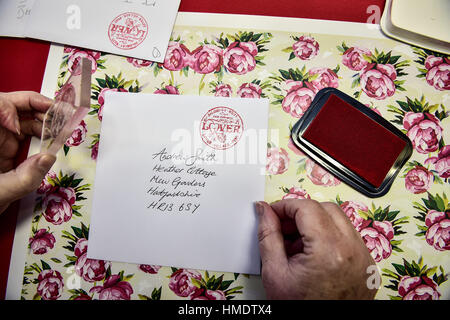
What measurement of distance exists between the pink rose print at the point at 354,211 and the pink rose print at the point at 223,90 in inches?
13.6

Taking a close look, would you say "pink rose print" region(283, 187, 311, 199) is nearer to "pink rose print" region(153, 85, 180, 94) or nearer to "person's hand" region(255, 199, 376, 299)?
"person's hand" region(255, 199, 376, 299)

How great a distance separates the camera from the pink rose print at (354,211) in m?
0.56

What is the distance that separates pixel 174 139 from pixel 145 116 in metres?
0.09

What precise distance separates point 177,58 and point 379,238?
590mm

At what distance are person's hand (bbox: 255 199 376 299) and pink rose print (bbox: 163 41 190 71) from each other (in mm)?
384

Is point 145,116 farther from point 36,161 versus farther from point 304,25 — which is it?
point 304,25

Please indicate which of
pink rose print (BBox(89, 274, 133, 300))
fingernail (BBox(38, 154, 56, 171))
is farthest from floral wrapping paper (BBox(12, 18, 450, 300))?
fingernail (BBox(38, 154, 56, 171))

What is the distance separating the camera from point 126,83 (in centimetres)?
61

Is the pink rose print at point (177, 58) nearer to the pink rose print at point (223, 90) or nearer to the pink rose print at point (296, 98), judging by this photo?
the pink rose print at point (223, 90)

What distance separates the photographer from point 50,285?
1.88ft

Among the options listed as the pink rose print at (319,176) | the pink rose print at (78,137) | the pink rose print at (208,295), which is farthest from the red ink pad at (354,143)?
the pink rose print at (78,137)

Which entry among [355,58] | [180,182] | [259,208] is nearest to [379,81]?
[355,58]

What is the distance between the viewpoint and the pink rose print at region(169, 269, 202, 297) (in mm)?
562

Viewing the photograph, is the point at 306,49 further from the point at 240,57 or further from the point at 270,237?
the point at 270,237
